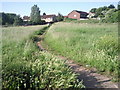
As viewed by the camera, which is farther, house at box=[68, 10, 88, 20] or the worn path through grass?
house at box=[68, 10, 88, 20]

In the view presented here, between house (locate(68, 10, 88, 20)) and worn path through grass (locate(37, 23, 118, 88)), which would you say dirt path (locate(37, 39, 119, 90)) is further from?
house (locate(68, 10, 88, 20))

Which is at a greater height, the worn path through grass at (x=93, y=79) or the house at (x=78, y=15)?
the house at (x=78, y=15)

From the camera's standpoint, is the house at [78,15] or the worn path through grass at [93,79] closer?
the worn path through grass at [93,79]

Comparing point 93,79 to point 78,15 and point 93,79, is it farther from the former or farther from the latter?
point 78,15

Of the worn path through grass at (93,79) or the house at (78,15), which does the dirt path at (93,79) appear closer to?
the worn path through grass at (93,79)

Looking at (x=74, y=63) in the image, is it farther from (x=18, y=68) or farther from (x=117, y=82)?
(x=18, y=68)

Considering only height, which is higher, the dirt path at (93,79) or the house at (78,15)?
the house at (78,15)

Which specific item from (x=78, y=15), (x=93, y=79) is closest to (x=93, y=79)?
(x=93, y=79)

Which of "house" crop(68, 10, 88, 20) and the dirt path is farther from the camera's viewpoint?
"house" crop(68, 10, 88, 20)

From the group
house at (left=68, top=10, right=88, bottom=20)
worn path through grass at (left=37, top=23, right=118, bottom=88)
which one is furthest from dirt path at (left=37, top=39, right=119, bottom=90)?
house at (left=68, top=10, right=88, bottom=20)

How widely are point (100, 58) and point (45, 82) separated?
323cm

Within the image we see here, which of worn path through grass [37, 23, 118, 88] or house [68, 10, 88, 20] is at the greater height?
house [68, 10, 88, 20]

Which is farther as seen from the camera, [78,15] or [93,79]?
[78,15]

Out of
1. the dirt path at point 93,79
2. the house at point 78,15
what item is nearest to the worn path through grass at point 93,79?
the dirt path at point 93,79
